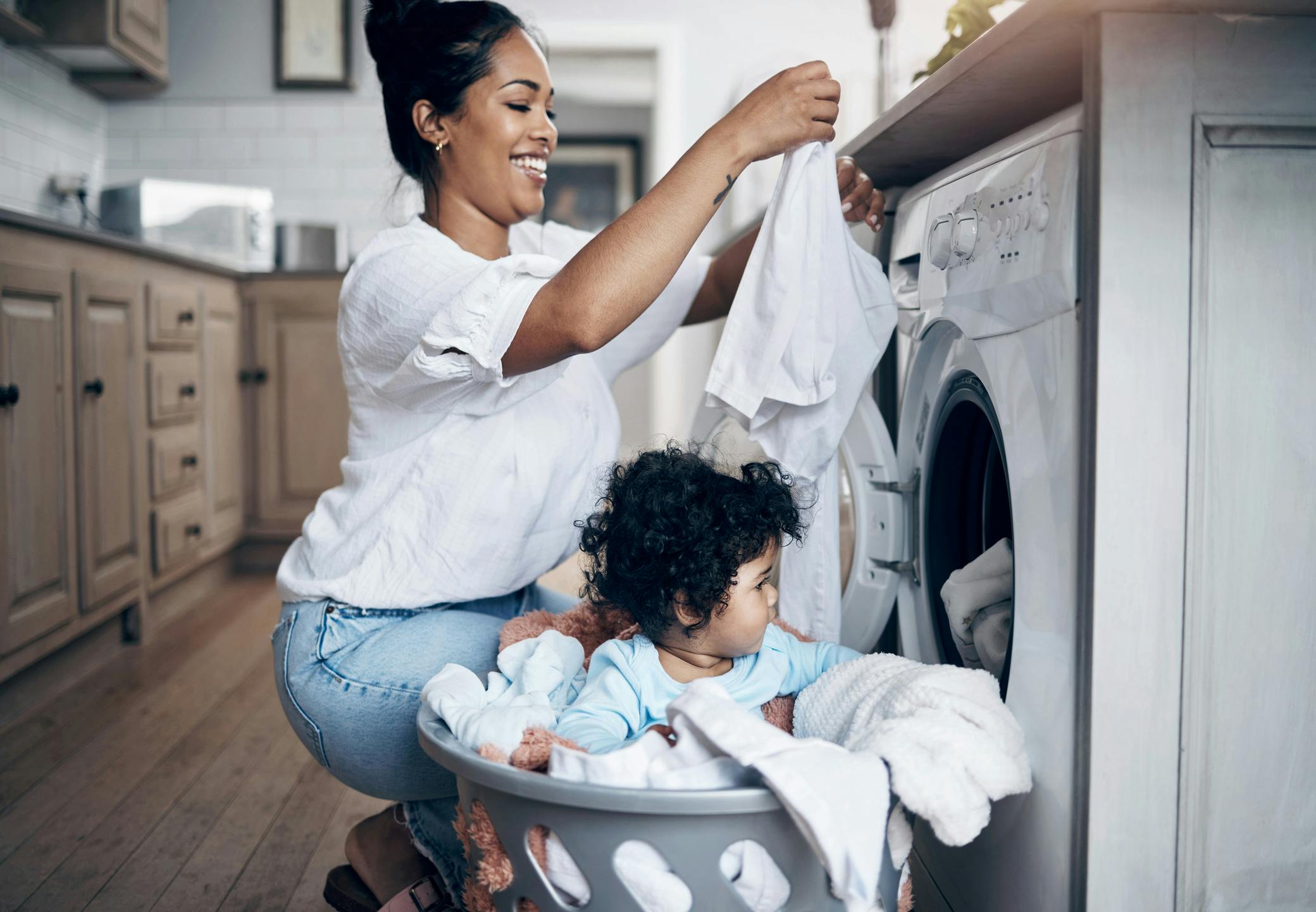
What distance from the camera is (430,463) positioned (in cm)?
122

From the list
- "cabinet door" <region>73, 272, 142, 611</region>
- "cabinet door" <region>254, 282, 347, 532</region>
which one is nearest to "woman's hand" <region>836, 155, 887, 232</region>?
"cabinet door" <region>73, 272, 142, 611</region>

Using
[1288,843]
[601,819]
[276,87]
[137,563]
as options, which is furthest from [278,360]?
[1288,843]

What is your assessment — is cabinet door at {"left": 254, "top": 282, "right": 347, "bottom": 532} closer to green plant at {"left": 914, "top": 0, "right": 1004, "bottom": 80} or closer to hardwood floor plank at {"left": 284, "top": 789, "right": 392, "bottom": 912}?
hardwood floor plank at {"left": 284, "top": 789, "right": 392, "bottom": 912}

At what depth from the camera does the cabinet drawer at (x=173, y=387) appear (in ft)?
8.80

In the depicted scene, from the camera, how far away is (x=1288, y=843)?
84 cm

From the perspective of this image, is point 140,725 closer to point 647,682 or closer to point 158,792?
point 158,792

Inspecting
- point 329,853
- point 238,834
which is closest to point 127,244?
point 238,834

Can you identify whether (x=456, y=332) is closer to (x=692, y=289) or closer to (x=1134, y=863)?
(x=692, y=289)

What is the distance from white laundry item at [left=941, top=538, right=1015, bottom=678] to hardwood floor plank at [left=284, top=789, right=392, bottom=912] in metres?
0.72

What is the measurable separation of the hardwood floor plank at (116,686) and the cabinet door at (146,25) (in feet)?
5.85

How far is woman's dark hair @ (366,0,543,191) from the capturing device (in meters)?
1.28

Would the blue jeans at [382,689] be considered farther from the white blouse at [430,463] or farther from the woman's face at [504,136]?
the woman's face at [504,136]

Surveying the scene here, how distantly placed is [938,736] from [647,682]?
0.31 m

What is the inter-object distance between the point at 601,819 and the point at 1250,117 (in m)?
0.71
